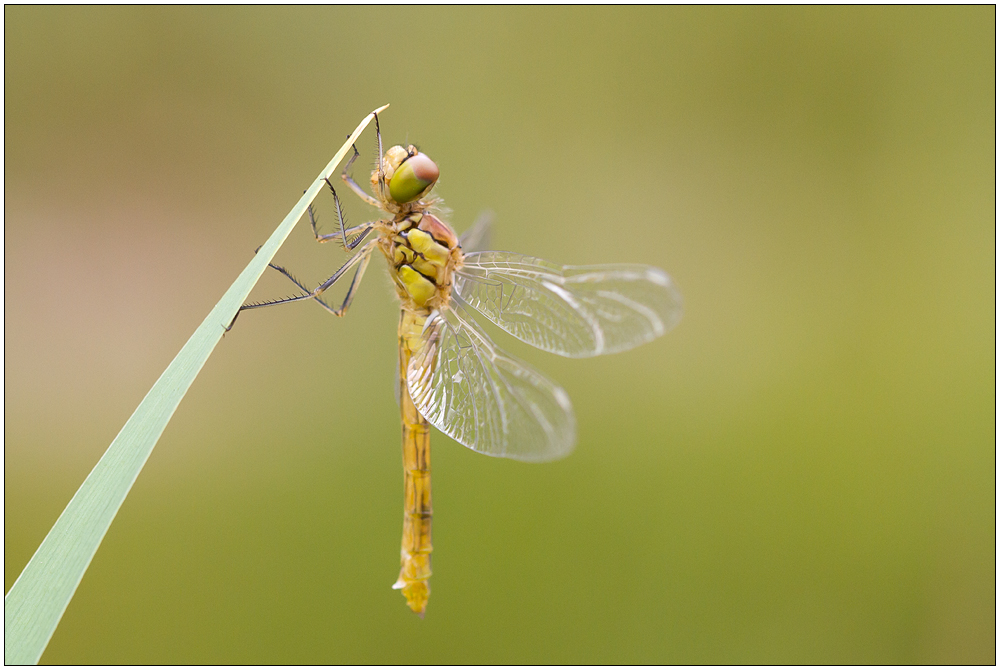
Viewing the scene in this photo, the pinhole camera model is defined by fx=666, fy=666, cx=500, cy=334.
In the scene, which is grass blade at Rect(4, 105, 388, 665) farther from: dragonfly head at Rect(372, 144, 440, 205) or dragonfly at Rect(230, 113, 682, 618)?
dragonfly head at Rect(372, 144, 440, 205)

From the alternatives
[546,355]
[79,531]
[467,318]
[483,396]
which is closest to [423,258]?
[467,318]

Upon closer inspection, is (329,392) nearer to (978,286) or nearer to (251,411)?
(251,411)

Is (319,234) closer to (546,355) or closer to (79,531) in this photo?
(79,531)

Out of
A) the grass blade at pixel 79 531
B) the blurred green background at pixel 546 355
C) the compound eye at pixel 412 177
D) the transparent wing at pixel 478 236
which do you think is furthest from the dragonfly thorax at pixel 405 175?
the blurred green background at pixel 546 355

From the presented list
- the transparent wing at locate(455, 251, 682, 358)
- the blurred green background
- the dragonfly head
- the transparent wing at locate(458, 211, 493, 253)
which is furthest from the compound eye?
the blurred green background

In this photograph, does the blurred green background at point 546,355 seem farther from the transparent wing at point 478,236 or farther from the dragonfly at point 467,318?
the dragonfly at point 467,318
